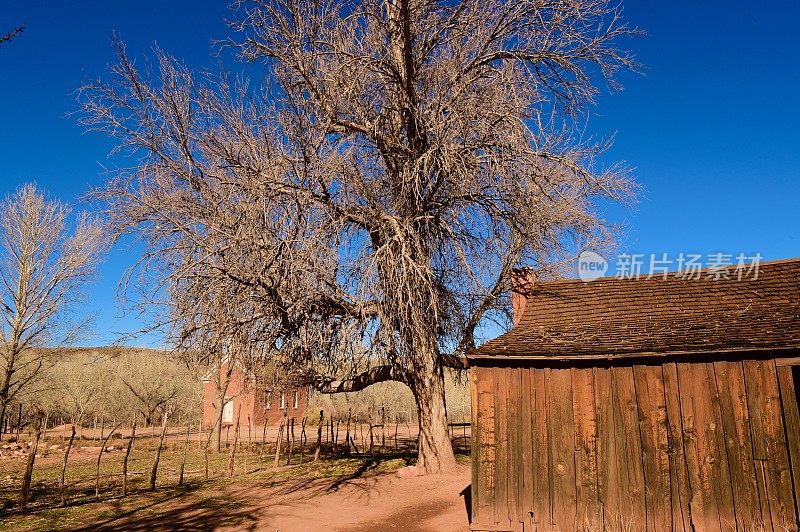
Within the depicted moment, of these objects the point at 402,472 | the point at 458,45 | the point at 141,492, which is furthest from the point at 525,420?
the point at 141,492

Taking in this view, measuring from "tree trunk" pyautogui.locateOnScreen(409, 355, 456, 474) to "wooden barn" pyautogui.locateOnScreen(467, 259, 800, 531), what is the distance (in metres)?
4.89

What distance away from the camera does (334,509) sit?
37.6 feet

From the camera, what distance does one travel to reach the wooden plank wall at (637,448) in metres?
8.09

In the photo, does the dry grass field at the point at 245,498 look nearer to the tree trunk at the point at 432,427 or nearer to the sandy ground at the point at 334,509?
the sandy ground at the point at 334,509

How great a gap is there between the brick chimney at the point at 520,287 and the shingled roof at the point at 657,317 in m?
0.34

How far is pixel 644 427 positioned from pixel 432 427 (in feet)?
22.5

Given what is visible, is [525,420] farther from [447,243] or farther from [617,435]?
[447,243]

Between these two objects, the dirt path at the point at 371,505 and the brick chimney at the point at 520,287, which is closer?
the dirt path at the point at 371,505

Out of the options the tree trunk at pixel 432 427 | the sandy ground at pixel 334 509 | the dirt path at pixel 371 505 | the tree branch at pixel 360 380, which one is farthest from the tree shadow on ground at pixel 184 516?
the tree trunk at pixel 432 427

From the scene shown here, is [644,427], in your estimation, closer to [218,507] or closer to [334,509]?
[334,509]

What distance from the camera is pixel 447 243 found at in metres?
13.6

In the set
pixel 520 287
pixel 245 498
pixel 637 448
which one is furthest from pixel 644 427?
pixel 245 498

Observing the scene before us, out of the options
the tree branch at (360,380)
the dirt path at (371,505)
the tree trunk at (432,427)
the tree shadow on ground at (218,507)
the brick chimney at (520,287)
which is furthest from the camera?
the tree branch at (360,380)

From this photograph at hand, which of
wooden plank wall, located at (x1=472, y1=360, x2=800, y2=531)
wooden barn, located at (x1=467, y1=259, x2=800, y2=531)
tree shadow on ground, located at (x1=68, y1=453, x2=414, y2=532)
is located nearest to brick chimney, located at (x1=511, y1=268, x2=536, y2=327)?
wooden barn, located at (x1=467, y1=259, x2=800, y2=531)
